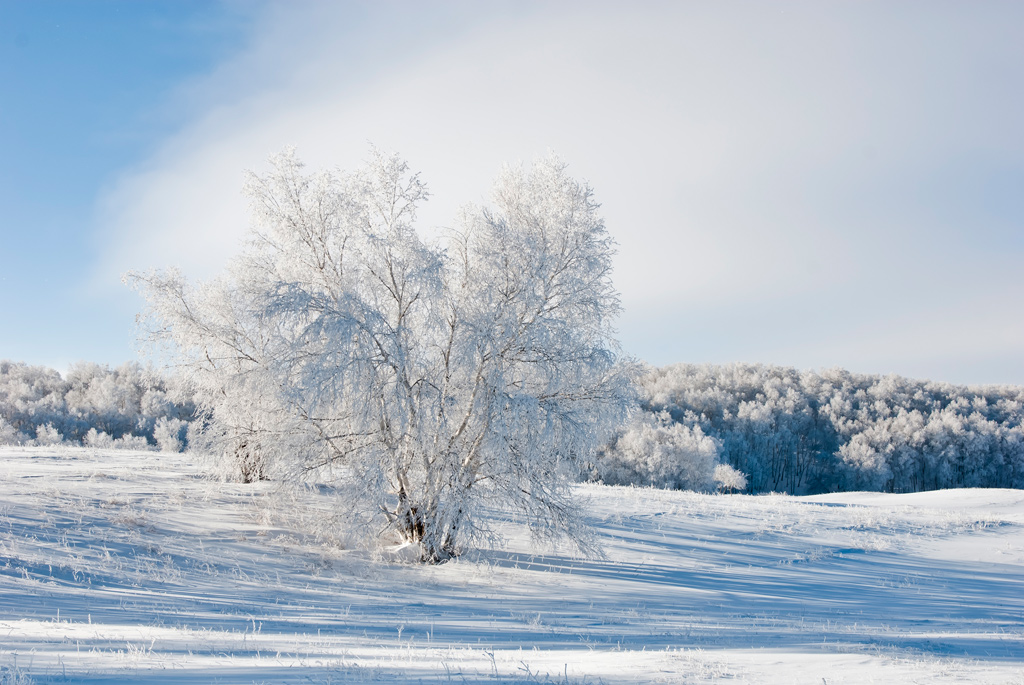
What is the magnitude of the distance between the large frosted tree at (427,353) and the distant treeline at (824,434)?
43.6 metres

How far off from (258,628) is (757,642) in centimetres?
634

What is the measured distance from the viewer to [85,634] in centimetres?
672

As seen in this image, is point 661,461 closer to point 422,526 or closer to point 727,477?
point 727,477

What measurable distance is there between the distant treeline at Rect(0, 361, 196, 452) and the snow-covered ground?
31.2 meters

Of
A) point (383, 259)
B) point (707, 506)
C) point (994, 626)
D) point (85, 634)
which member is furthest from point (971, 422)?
point (85, 634)

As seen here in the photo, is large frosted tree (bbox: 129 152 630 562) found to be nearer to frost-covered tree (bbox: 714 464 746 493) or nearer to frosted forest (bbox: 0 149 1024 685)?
frosted forest (bbox: 0 149 1024 685)

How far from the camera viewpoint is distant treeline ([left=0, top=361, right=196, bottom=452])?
47991 millimetres

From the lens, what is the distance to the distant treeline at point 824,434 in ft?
190

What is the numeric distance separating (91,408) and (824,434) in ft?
262

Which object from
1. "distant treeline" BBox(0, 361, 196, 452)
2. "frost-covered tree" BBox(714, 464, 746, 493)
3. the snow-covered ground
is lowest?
"frost-covered tree" BBox(714, 464, 746, 493)

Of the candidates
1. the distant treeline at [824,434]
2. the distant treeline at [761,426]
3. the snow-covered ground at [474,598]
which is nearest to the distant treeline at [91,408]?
the distant treeline at [761,426]

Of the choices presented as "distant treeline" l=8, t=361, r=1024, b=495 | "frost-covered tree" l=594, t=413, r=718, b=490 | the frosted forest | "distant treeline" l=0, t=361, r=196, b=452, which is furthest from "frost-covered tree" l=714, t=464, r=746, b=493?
"distant treeline" l=0, t=361, r=196, b=452

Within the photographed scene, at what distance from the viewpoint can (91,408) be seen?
175ft

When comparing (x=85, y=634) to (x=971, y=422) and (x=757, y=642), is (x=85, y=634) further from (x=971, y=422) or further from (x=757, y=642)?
(x=971, y=422)
